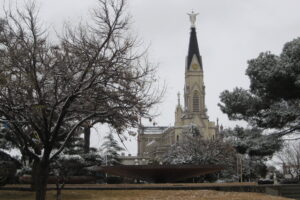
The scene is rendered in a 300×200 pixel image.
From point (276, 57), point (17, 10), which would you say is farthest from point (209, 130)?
point (17, 10)

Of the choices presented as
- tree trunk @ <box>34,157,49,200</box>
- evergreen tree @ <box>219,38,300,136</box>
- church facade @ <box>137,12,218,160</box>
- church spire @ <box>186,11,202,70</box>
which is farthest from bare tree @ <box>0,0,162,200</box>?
church spire @ <box>186,11,202,70</box>

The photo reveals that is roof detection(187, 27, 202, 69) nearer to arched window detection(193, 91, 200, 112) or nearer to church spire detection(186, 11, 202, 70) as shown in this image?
church spire detection(186, 11, 202, 70)

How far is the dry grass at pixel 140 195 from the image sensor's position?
14.5 metres

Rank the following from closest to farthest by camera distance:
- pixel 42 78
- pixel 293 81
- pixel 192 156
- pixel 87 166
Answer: pixel 42 78
pixel 293 81
pixel 87 166
pixel 192 156

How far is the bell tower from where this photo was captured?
107250mm

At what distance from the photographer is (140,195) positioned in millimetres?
15828

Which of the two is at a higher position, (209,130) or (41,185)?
(209,130)

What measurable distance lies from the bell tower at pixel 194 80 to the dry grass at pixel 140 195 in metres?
90.2

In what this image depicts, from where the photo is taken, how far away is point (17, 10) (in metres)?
12.1

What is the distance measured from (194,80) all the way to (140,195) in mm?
94910

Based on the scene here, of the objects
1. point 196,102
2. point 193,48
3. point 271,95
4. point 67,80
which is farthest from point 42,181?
point 193,48

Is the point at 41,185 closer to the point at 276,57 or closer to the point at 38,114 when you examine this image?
the point at 38,114

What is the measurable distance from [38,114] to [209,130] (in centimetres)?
9453

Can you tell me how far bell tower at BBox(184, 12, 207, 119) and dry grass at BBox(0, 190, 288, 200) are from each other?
296 feet
